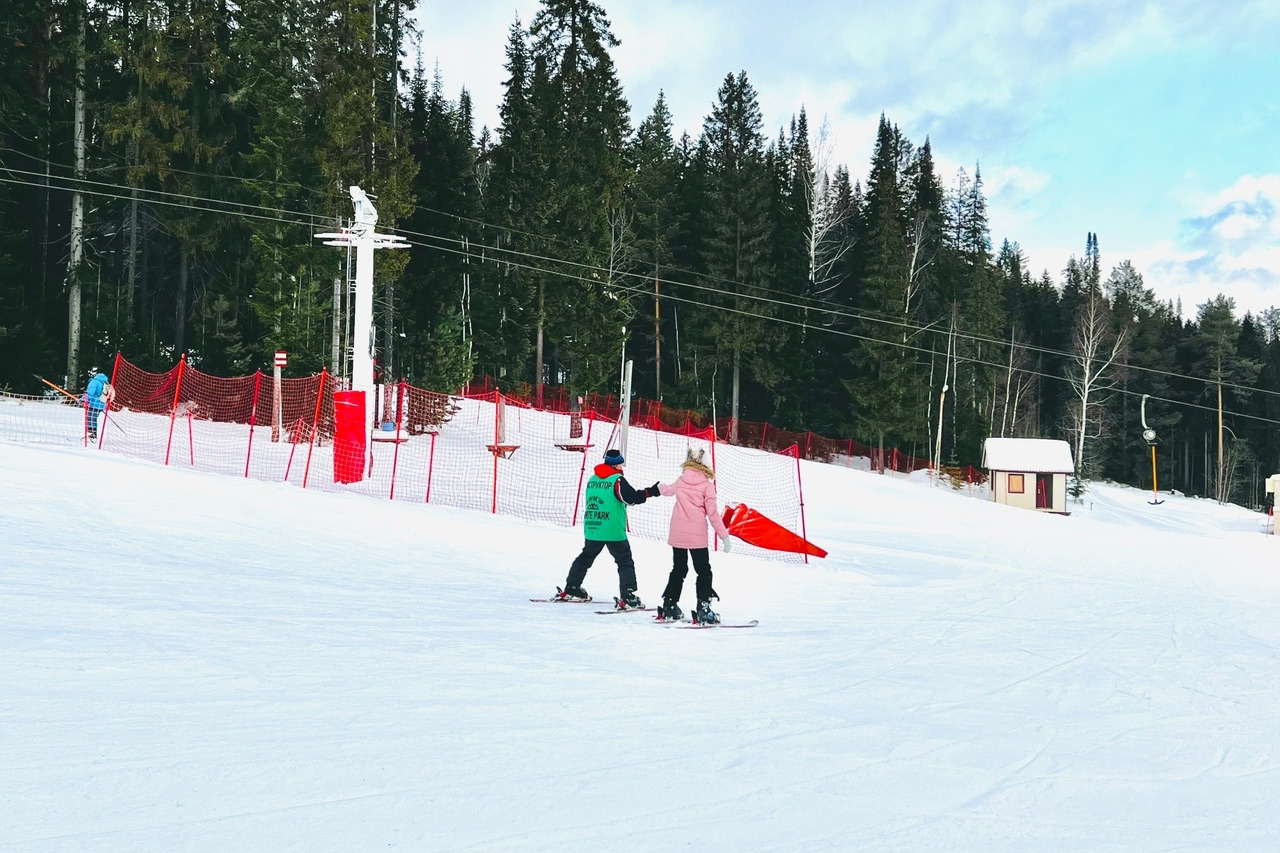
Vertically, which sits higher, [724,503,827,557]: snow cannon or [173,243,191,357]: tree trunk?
[173,243,191,357]: tree trunk

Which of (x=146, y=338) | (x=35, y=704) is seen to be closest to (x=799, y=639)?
(x=35, y=704)

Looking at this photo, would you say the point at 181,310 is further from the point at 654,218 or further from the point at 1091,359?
the point at 1091,359

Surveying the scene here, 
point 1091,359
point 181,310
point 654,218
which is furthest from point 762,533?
point 1091,359

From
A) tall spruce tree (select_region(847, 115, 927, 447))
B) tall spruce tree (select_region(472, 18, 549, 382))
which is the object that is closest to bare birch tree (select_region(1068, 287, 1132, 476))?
tall spruce tree (select_region(847, 115, 927, 447))

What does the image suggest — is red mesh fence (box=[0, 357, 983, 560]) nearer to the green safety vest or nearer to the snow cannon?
the snow cannon

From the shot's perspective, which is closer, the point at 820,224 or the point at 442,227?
the point at 442,227

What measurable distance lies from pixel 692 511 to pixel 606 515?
3.00ft

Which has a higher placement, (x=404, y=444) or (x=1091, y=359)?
(x=1091, y=359)

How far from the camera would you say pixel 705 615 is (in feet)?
30.9

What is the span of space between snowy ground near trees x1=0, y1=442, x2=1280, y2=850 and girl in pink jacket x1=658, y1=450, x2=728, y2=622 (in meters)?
0.38

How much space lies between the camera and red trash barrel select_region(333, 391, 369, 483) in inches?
755

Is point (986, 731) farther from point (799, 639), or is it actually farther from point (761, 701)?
point (799, 639)

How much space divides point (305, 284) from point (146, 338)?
521 cm

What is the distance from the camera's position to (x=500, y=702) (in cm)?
605
